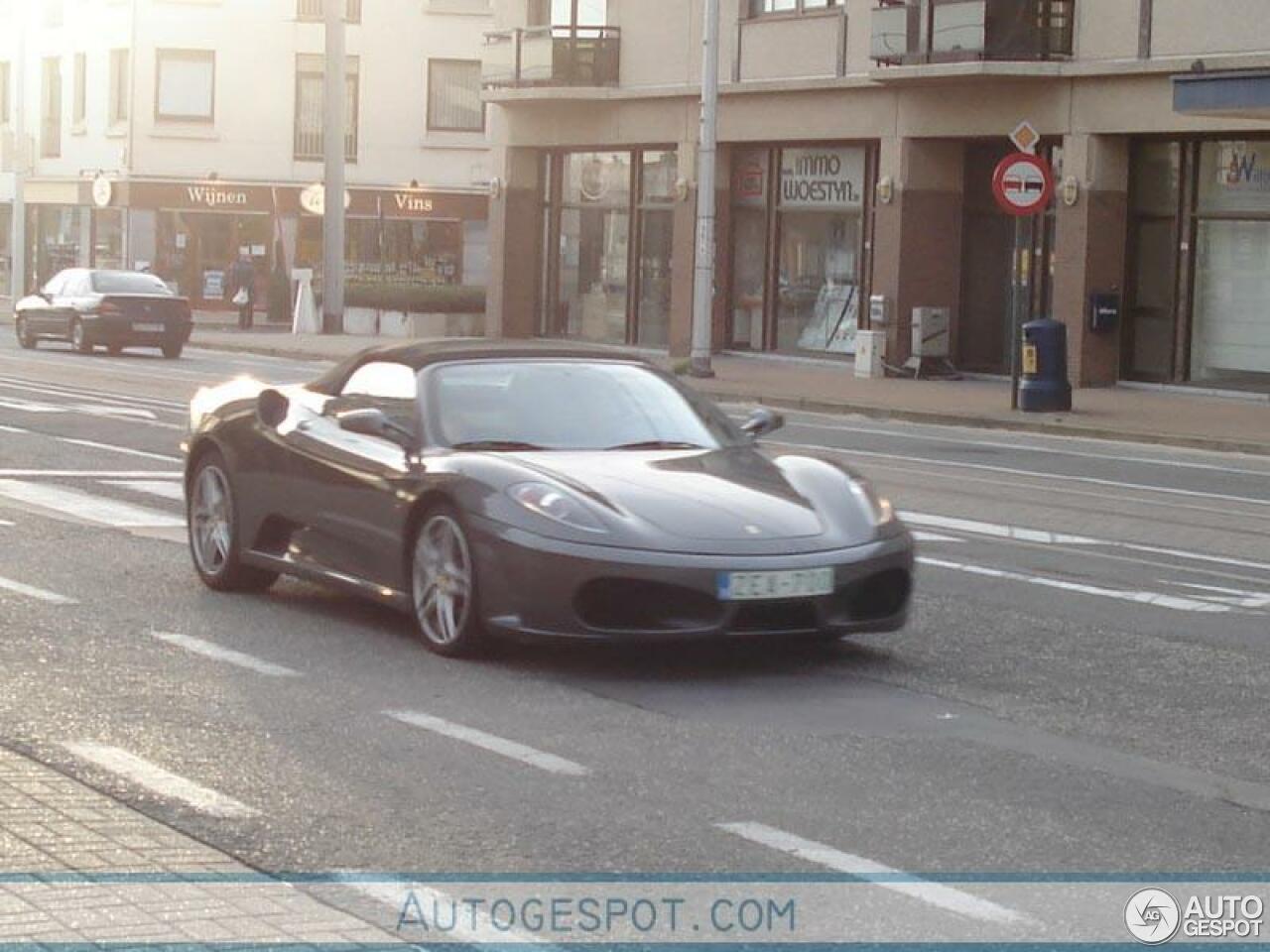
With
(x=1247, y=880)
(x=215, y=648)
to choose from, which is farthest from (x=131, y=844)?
(x=215, y=648)

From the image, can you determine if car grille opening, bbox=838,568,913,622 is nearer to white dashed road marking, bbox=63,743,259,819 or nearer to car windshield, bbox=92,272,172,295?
white dashed road marking, bbox=63,743,259,819

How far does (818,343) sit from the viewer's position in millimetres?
40469

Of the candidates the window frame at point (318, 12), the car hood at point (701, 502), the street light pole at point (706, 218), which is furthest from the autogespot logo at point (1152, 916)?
the window frame at point (318, 12)

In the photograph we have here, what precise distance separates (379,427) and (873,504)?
6.80 feet

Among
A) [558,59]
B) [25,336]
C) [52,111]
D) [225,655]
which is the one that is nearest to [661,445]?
[225,655]

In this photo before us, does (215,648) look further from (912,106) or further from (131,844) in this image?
(912,106)

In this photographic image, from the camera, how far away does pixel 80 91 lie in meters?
68.7

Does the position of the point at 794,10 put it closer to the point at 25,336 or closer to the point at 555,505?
the point at 25,336

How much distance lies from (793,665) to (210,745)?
9.07ft

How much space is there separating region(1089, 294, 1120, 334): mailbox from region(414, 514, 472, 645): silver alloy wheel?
25276mm

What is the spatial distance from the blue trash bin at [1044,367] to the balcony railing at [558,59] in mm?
15800

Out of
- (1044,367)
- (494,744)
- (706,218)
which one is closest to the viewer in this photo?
(494,744)

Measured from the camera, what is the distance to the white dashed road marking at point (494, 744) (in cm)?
796

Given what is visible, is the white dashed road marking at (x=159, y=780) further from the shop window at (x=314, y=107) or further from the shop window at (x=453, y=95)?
the shop window at (x=453, y=95)
